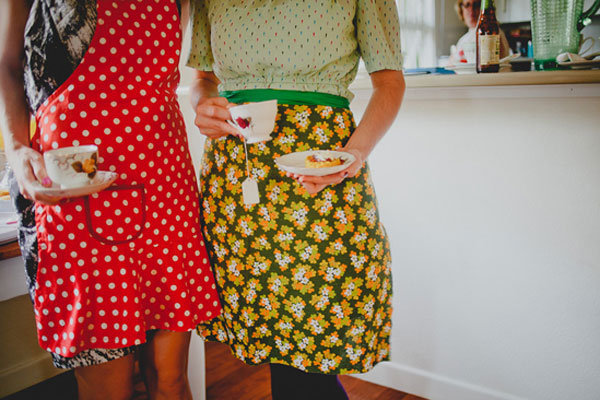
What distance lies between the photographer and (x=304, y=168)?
2.83ft

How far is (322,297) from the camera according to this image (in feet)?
3.26

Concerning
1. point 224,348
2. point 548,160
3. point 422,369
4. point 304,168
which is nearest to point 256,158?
point 304,168

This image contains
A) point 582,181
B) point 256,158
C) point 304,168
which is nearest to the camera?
point 304,168

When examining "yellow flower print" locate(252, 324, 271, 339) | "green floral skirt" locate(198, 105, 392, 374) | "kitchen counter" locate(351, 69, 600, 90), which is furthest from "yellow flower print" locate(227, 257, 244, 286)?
"kitchen counter" locate(351, 69, 600, 90)

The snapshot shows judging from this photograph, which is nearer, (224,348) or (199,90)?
(199,90)

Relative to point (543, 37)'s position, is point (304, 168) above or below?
below

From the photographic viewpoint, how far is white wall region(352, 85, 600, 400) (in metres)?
1.47

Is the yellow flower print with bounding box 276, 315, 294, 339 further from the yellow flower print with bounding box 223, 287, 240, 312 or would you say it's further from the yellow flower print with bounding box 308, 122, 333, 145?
the yellow flower print with bounding box 308, 122, 333, 145

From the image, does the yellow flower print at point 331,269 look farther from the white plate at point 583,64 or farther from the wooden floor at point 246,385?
the wooden floor at point 246,385

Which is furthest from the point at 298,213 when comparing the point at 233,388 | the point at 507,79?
the point at 233,388

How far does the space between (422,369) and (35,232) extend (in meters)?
1.48

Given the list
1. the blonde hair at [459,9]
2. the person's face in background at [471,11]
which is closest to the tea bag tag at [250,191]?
the person's face in background at [471,11]

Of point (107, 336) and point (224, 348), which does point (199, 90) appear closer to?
point (107, 336)

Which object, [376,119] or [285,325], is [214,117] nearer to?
[376,119]
